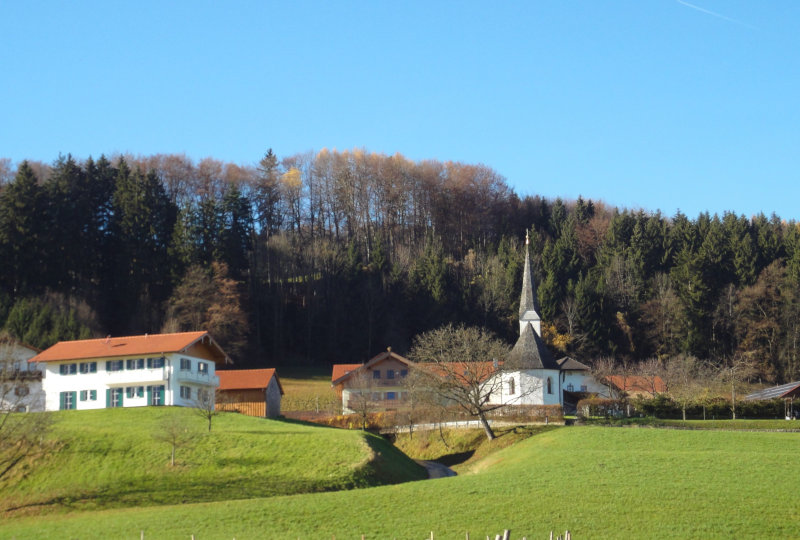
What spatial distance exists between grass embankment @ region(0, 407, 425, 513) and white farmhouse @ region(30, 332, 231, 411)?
7677 millimetres

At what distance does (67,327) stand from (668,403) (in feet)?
152

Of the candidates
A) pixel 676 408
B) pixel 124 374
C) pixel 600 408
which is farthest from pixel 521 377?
pixel 124 374

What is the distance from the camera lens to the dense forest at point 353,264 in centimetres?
7688

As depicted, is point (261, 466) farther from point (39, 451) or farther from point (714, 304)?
point (714, 304)

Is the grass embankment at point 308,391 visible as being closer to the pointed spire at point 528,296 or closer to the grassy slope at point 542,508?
the pointed spire at point 528,296

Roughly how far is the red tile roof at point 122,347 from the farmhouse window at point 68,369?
664mm

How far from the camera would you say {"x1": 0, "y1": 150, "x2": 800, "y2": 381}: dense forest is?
7688 centimetres

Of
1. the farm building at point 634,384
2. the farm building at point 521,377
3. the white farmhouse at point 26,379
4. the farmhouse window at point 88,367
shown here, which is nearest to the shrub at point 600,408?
the farm building at point 521,377

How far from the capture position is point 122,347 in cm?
5519

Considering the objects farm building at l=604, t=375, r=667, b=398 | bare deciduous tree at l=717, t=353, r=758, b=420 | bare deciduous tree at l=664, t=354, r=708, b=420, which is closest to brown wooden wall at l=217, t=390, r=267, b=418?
bare deciduous tree at l=664, t=354, r=708, b=420

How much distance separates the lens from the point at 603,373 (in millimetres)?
71500

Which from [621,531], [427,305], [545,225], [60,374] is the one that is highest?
[545,225]

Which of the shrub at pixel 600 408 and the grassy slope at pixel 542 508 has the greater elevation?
the shrub at pixel 600 408

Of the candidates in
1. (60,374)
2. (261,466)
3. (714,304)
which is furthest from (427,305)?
(261,466)
